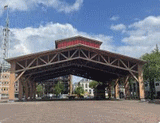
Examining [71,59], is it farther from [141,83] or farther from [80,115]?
[80,115]

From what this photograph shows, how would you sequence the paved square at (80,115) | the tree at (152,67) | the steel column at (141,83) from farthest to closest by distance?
1. the tree at (152,67)
2. the steel column at (141,83)
3. the paved square at (80,115)

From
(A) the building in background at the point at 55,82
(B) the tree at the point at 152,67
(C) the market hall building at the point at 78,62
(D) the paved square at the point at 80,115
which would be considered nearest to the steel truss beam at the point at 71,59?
(C) the market hall building at the point at 78,62

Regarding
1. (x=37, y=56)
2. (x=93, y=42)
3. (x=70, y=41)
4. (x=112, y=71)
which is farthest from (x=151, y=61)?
(x=37, y=56)

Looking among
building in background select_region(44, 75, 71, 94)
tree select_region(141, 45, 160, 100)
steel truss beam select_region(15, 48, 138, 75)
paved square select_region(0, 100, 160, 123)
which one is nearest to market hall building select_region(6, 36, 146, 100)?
steel truss beam select_region(15, 48, 138, 75)

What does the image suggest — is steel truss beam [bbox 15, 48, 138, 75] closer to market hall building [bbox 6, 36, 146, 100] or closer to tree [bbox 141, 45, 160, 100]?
market hall building [bbox 6, 36, 146, 100]

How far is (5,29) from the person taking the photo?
84.6 m

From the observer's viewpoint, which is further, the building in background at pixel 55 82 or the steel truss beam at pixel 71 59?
the building in background at pixel 55 82

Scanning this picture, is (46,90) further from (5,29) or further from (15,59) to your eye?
(15,59)

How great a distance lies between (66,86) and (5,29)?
44.1 m

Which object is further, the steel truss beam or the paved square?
the steel truss beam

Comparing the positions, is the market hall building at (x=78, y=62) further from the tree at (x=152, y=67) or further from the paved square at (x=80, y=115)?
the paved square at (x=80, y=115)

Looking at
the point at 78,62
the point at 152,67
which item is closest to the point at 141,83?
the point at 152,67

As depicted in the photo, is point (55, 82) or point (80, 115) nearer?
point (80, 115)

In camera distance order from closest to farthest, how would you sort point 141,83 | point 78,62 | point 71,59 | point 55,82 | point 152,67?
1. point 71,59
2. point 141,83
3. point 152,67
4. point 78,62
5. point 55,82
